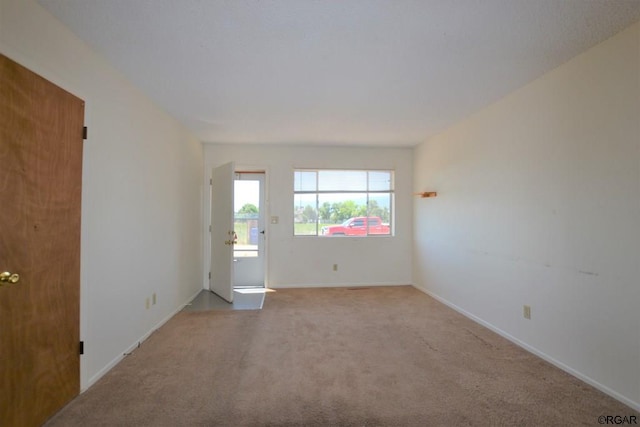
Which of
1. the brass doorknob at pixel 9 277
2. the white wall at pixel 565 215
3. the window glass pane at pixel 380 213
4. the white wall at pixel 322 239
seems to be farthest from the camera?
the window glass pane at pixel 380 213

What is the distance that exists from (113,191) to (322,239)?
10.7 ft

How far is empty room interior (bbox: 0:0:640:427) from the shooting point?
1814mm

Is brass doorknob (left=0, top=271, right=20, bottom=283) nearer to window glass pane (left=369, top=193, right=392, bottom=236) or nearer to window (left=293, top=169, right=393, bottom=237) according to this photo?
window (left=293, top=169, right=393, bottom=237)

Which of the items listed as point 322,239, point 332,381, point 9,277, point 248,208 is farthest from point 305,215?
point 9,277

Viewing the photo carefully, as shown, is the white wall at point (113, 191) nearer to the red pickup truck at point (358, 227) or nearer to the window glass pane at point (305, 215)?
the window glass pane at point (305, 215)

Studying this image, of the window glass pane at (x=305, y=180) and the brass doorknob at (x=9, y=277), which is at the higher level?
the window glass pane at (x=305, y=180)

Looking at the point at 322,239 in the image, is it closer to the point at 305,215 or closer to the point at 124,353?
the point at 305,215

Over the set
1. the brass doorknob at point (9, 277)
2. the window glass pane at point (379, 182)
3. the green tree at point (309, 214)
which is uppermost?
the window glass pane at point (379, 182)

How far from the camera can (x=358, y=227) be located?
5238 mm

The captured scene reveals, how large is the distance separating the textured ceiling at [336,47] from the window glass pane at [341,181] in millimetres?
1863

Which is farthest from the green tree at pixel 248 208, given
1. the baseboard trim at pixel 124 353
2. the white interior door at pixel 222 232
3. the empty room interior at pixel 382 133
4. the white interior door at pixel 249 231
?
the baseboard trim at pixel 124 353

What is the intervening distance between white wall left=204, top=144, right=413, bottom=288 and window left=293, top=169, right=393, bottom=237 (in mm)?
125

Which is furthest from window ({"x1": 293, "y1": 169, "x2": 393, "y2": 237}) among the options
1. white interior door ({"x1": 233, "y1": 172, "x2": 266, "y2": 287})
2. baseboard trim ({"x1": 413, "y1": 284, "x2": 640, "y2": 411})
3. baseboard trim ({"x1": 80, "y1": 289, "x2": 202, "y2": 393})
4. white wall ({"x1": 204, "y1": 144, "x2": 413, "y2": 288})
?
baseboard trim ({"x1": 80, "y1": 289, "x2": 202, "y2": 393})

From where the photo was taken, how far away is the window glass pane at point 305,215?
517 cm
